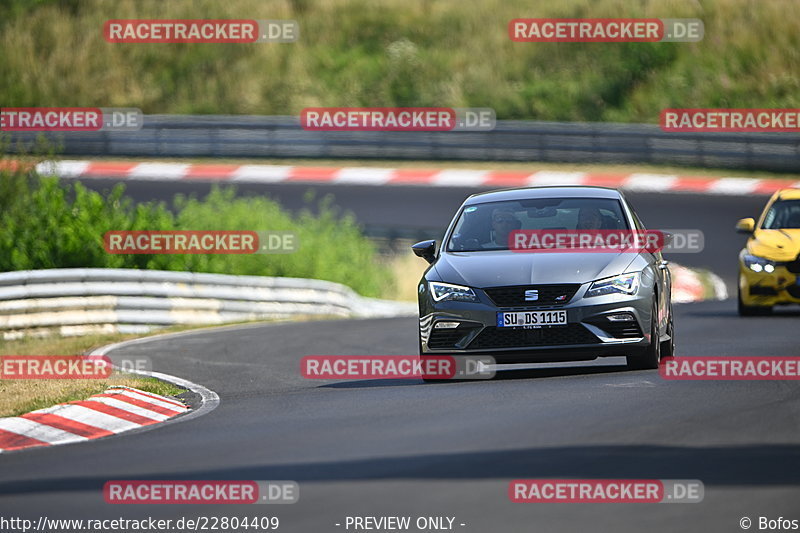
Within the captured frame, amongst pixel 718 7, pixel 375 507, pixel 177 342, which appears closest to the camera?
pixel 375 507

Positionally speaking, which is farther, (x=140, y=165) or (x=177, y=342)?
(x=140, y=165)

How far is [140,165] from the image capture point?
38.2m

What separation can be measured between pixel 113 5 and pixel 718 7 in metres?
20.8

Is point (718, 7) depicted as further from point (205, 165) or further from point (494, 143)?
point (205, 165)

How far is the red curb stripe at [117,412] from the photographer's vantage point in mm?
11031

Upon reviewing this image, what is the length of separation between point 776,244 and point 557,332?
7.75m

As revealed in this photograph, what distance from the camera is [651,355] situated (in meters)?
12.3

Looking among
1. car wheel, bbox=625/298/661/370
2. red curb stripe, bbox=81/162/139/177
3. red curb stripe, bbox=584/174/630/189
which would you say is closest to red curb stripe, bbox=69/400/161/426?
car wheel, bbox=625/298/661/370

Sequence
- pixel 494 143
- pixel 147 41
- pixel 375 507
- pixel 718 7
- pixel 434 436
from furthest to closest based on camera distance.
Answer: pixel 147 41 < pixel 718 7 < pixel 494 143 < pixel 434 436 < pixel 375 507

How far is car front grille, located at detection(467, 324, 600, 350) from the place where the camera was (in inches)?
460

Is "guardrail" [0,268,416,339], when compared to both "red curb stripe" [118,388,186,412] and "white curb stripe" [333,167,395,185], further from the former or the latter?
"white curb stripe" [333,167,395,185]

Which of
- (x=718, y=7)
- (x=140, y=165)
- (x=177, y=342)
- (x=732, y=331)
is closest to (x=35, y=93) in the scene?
(x=140, y=165)

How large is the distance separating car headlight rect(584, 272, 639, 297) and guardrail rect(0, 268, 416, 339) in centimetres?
1046

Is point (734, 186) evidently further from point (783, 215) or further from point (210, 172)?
point (783, 215)
